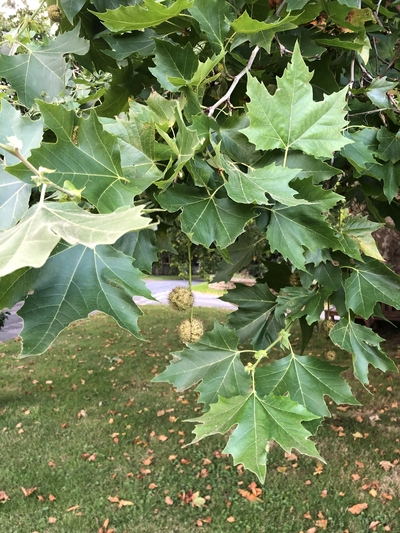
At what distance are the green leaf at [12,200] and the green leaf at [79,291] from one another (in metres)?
0.10

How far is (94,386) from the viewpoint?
21.3ft

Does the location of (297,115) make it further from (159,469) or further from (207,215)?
(159,469)

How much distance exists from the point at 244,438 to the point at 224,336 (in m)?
0.36

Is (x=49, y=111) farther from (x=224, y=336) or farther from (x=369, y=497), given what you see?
(x=369, y=497)

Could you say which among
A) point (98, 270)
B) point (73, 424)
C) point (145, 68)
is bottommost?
point (73, 424)

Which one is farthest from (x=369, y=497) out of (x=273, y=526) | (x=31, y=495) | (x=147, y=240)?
(x=147, y=240)

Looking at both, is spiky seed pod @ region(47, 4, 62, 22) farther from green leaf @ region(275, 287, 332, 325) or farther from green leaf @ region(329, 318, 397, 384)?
green leaf @ region(329, 318, 397, 384)

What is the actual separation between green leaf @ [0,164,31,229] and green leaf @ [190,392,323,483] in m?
0.56

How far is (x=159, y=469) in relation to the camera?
4242 mm

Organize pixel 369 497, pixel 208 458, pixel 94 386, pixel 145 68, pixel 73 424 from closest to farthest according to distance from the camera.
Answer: pixel 145 68 < pixel 369 497 < pixel 208 458 < pixel 73 424 < pixel 94 386

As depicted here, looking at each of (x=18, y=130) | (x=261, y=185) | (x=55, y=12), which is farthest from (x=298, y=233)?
(x=55, y=12)

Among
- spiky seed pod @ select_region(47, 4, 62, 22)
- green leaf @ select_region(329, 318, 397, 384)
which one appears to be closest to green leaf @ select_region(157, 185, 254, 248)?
green leaf @ select_region(329, 318, 397, 384)

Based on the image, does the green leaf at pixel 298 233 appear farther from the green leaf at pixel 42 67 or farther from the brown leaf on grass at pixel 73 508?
the brown leaf on grass at pixel 73 508

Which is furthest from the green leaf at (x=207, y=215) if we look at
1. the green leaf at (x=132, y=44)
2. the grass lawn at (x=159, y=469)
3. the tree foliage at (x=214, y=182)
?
the grass lawn at (x=159, y=469)
